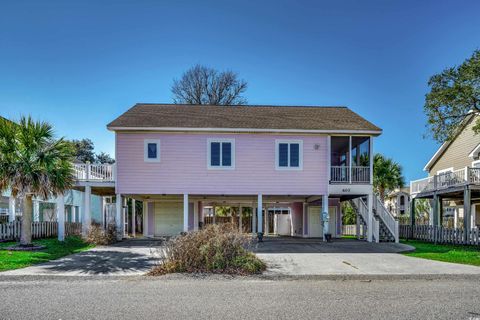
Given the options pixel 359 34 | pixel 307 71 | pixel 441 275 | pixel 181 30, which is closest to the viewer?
pixel 441 275

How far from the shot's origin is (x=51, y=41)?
715 inches

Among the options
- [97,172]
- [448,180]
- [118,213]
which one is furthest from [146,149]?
[448,180]

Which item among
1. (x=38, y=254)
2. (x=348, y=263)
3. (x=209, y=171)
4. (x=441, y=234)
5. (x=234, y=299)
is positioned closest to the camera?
(x=234, y=299)

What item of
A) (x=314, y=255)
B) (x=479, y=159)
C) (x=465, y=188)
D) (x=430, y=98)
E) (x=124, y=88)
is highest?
(x=124, y=88)

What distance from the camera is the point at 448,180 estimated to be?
23500 mm

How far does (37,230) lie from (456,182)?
76.2 ft

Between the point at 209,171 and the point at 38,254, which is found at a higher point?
the point at 209,171

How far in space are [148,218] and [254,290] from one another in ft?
57.0

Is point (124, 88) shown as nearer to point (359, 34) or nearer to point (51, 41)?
point (51, 41)

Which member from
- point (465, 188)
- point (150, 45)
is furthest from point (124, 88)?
point (465, 188)

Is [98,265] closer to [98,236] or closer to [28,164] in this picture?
[28,164]

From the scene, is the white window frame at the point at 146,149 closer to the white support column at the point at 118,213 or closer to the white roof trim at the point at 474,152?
the white support column at the point at 118,213

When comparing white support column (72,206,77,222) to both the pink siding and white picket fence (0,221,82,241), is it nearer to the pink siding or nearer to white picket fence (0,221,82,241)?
white picket fence (0,221,82,241)

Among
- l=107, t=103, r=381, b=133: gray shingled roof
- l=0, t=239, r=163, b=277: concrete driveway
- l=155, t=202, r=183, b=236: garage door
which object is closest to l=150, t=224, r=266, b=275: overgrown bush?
l=0, t=239, r=163, b=277: concrete driveway
